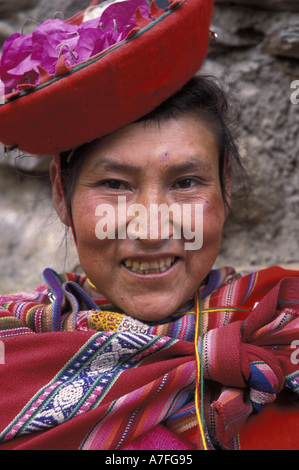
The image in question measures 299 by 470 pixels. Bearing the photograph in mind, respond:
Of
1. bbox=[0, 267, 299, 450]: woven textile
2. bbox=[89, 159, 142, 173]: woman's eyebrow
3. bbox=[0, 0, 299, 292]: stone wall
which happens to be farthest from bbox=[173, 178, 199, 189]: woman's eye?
bbox=[0, 0, 299, 292]: stone wall

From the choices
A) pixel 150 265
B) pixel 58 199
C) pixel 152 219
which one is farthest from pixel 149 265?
pixel 58 199

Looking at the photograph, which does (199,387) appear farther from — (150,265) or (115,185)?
(115,185)

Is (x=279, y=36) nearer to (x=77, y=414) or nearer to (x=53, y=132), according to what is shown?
(x=53, y=132)

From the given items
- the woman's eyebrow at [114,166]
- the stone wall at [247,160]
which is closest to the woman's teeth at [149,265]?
the woman's eyebrow at [114,166]

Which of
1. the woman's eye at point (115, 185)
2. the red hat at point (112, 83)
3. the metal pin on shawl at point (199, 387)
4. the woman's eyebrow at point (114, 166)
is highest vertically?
the red hat at point (112, 83)

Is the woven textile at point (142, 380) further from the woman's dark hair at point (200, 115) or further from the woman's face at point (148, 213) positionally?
the woman's dark hair at point (200, 115)

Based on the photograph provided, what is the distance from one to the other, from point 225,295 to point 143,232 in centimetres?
35

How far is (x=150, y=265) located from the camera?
1220 millimetres

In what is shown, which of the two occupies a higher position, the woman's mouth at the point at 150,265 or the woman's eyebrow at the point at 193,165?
the woman's eyebrow at the point at 193,165

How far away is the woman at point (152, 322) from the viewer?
108 cm

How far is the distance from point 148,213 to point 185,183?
0.53ft

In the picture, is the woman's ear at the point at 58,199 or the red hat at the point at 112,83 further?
the woman's ear at the point at 58,199

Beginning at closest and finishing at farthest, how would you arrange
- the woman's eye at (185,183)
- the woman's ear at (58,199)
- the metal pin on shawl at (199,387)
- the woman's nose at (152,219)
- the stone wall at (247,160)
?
the metal pin on shawl at (199,387) → the woman's nose at (152,219) → the woman's eye at (185,183) → the woman's ear at (58,199) → the stone wall at (247,160)

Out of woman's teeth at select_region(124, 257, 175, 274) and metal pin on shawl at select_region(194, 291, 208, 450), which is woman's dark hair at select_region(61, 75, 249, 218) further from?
metal pin on shawl at select_region(194, 291, 208, 450)
